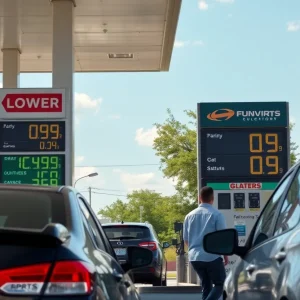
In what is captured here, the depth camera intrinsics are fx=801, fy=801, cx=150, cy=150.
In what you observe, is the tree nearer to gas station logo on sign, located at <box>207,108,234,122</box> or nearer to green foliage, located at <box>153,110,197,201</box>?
green foliage, located at <box>153,110,197,201</box>

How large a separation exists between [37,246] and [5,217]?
957mm

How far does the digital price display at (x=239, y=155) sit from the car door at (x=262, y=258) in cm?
971

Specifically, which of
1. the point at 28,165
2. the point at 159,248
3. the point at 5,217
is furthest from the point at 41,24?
the point at 5,217

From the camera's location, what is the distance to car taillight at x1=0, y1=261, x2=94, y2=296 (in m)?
3.10

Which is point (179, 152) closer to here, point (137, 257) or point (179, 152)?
point (179, 152)

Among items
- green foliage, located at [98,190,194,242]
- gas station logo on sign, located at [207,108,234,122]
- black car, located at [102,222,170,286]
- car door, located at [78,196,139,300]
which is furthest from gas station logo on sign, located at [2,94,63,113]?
green foliage, located at [98,190,194,242]

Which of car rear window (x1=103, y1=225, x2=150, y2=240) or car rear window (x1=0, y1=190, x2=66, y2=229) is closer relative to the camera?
car rear window (x1=0, y1=190, x2=66, y2=229)

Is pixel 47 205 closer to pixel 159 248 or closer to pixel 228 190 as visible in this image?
pixel 228 190

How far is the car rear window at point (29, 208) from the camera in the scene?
13.1 ft

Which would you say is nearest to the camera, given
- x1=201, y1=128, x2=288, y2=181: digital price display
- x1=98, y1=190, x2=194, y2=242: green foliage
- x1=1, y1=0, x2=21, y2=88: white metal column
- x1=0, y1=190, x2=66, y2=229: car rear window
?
x1=0, y1=190, x2=66, y2=229: car rear window

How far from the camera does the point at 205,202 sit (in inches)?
410

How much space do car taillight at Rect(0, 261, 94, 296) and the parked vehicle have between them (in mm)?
881

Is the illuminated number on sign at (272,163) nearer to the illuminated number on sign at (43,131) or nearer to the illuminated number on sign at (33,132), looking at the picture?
the illuminated number on sign at (43,131)

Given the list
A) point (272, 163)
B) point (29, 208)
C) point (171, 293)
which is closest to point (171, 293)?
point (171, 293)
